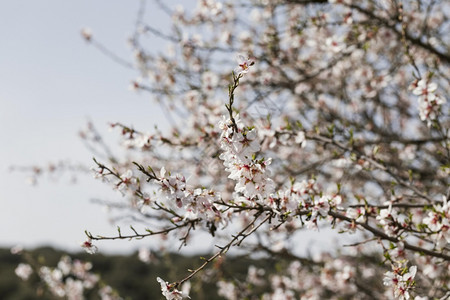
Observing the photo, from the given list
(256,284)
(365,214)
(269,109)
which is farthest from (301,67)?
(365,214)

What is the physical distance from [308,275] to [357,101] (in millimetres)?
2514

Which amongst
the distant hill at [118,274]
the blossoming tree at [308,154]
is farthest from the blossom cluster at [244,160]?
the distant hill at [118,274]

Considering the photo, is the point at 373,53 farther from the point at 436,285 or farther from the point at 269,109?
the point at 436,285

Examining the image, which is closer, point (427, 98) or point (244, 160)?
point (244, 160)

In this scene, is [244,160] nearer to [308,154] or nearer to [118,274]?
[308,154]

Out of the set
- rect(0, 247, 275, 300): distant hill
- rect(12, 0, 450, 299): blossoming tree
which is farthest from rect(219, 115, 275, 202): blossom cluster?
rect(0, 247, 275, 300): distant hill

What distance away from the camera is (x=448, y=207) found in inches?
94.0

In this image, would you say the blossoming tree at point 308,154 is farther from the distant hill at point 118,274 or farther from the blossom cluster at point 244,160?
the distant hill at point 118,274

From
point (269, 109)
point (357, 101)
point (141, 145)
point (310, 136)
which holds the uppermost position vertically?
point (357, 101)

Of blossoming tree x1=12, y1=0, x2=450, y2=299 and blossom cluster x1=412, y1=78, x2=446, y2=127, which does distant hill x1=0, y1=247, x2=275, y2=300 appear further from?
blossom cluster x1=412, y1=78, x2=446, y2=127

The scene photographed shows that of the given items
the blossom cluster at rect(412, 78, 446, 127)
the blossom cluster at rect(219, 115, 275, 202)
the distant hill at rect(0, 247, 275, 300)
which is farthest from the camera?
the distant hill at rect(0, 247, 275, 300)

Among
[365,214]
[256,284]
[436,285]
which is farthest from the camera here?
[256,284]

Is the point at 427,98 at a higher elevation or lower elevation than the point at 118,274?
lower

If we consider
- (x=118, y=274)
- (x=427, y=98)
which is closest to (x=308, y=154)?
(x=427, y=98)
